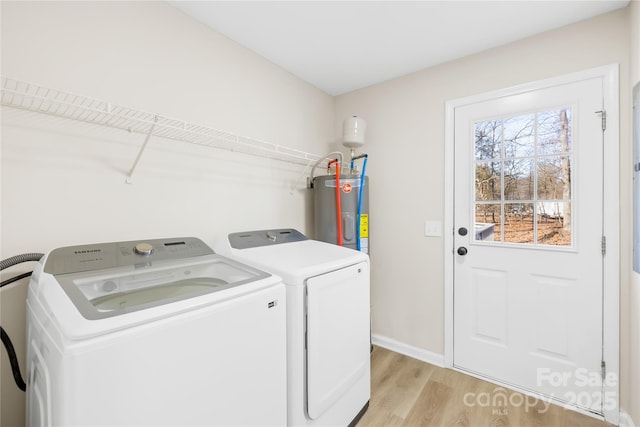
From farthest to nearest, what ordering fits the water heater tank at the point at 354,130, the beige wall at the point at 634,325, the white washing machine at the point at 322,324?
1. the water heater tank at the point at 354,130
2. the beige wall at the point at 634,325
3. the white washing machine at the point at 322,324

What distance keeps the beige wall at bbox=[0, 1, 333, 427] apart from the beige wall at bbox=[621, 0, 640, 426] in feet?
7.20

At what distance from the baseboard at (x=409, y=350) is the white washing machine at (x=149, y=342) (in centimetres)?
156

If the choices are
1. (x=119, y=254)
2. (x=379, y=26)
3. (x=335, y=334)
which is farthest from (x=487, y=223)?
(x=119, y=254)

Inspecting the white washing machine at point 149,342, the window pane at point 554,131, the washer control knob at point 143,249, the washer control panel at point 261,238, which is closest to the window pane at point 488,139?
the window pane at point 554,131

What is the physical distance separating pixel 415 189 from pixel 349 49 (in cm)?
121

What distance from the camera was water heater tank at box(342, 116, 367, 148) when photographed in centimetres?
241

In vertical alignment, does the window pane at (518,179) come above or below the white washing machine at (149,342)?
above

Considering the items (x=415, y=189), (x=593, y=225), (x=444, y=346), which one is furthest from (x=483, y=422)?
(x=415, y=189)

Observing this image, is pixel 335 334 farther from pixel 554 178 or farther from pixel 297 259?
pixel 554 178

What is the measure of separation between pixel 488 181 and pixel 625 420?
157 cm

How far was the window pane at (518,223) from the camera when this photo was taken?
192 centimetres

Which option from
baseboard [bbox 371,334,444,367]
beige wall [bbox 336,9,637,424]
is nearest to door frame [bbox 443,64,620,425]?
beige wall [bbox 336,9,637,424]

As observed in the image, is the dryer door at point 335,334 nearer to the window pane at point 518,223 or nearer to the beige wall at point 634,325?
the window pane at point 518,223

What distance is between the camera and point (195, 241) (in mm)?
1567
